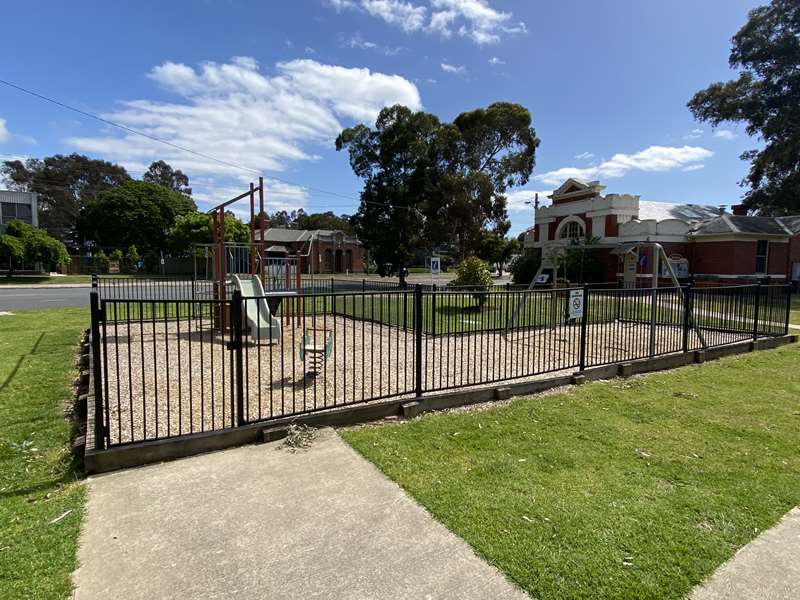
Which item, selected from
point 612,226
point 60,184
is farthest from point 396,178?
point 60,184

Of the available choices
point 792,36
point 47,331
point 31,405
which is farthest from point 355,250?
point 31,405

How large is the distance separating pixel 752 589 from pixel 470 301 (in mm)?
13551

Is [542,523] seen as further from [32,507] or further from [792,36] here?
[792,36]

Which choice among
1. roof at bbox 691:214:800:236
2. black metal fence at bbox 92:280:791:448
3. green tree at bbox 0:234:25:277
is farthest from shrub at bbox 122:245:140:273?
roof at bbox 691:214:800:236

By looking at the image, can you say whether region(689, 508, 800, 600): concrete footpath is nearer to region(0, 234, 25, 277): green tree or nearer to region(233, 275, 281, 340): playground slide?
region(233, 275, 281, 340): playground slide

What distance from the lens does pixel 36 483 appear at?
358 centimetres

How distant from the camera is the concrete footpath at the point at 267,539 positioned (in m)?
2.45

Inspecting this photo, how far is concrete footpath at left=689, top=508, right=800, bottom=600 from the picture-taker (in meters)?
2.43

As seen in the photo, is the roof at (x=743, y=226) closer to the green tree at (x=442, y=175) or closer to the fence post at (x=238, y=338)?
the green tree at (x=442, y=175)

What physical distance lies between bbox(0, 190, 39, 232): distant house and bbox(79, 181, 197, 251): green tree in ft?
21.5

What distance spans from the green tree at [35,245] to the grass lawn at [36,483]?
3482cm

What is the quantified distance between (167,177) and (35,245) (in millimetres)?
46428

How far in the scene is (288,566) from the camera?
2615 mm

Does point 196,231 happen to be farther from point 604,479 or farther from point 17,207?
point 604,479
